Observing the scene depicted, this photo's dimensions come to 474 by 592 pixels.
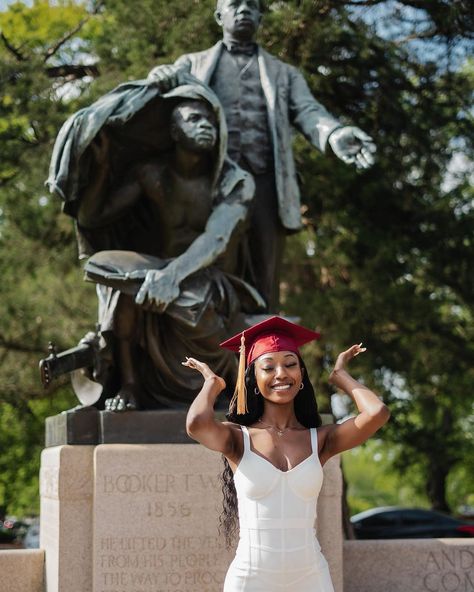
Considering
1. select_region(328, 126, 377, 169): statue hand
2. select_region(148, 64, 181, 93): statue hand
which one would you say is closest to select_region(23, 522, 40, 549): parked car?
select_region(148, 64, 181, 93): statue hand

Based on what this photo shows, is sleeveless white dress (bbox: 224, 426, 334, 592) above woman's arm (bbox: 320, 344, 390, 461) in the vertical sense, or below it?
below

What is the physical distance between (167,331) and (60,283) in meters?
8.89

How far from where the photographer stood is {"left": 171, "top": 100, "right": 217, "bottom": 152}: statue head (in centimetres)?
670

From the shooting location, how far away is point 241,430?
4145 mm

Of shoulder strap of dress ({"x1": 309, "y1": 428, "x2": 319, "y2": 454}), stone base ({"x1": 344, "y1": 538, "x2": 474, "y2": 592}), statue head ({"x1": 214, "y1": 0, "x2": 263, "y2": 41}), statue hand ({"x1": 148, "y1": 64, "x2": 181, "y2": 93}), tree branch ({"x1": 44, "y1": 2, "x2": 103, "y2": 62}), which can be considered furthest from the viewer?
tree branch ({"x1": 44, "y1": 2, "x2": 103, "y2": 62})

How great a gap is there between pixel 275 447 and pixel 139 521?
215cm

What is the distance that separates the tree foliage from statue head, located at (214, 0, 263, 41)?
451 cm

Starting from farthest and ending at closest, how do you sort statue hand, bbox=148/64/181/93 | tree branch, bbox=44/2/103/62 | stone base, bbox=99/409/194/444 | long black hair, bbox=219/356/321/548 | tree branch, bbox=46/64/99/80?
tree branch, bbox=46/64/99/80 < tree branch, bbox=44/2/103/62 < statue hand, bbox=148/64/181/93 < stone base, bbox=99/409/194/444 < long black hair, bbox=219/356/321/548

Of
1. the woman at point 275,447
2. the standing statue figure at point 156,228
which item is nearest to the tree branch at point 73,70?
the standing statue figure at point 156,228

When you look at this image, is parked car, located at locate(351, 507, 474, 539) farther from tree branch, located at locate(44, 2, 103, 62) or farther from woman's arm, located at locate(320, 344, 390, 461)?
woman's arm, located at locate(320, 344, 390, 461)

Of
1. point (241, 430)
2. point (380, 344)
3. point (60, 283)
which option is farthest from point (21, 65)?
point (241, 430)

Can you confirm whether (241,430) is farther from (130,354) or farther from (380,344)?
(380,344)

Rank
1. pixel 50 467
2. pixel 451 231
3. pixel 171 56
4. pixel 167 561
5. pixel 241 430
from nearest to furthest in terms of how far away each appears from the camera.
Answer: pixel 241 430
pixel 167 561
pixel 50 467
pixel 171 56
pixel 451 231

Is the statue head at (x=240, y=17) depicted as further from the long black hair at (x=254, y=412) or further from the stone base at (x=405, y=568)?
the long black hair at (x=254, y=412)
